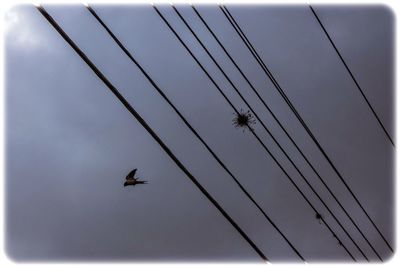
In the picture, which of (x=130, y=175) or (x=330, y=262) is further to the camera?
(x=130, y=175)

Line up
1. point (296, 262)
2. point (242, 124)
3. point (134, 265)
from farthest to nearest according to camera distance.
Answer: point (242, 124) → point (296, 262) → point (134, 265)

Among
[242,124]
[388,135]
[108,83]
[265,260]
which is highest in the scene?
[242,124]

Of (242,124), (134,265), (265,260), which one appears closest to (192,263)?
(134,265)

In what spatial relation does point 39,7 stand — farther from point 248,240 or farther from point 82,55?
point 248,240

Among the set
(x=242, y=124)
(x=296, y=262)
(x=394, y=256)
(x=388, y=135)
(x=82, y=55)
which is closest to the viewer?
(x=82, y=55)

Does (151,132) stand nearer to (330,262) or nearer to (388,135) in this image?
(330,262)

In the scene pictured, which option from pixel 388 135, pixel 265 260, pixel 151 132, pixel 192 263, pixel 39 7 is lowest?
pixel 265 260

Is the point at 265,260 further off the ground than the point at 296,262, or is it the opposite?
the point at 296,262

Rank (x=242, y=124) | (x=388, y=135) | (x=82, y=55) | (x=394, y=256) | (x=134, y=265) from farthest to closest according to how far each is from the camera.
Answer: (x=242, y=124), (x=388, y=135), (x=394, y=256), (x=134, y=265), (x=82, y=55)

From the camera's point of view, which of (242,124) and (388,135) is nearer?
(388,135)

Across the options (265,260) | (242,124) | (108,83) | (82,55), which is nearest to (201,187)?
(265,260)
